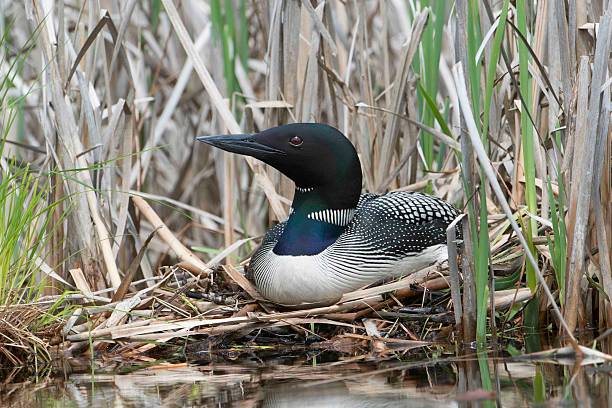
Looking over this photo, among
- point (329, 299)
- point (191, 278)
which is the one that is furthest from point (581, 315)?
point (191, 278)

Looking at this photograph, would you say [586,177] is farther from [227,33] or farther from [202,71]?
[227,33]

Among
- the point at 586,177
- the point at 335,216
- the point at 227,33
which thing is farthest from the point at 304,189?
the point at 586,177

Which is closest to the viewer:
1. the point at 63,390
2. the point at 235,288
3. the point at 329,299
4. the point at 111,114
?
the point at 63,390

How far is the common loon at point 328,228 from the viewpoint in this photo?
395cm

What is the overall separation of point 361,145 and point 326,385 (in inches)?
76.4

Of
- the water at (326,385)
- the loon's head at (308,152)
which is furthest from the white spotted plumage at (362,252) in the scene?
the water at (326,385)

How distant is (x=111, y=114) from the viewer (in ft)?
15.1

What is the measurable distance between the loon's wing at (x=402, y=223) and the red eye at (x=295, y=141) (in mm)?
417

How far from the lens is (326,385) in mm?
2969

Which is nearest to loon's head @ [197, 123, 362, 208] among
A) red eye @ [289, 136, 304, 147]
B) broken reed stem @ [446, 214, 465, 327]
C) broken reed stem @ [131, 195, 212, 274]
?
red eye @ [289, 136, 304, 147]

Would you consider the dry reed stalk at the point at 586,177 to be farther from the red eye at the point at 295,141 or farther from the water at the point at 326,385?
the red eye at the point at 295,141

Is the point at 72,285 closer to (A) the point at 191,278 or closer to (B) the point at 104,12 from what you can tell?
(A) the point at 191,278

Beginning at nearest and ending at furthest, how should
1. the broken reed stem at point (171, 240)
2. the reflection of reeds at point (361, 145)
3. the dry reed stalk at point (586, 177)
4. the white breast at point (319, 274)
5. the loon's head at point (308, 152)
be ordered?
1. the dry reed stalk at point (586, 177)
2. the reflection of reeds at point (361, 145)
3. the white breast at point (319, 274)
4. the loon's head at point (308, 152)
5. the broken reed stem at point (171, 240)

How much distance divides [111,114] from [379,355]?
5.75 ft
